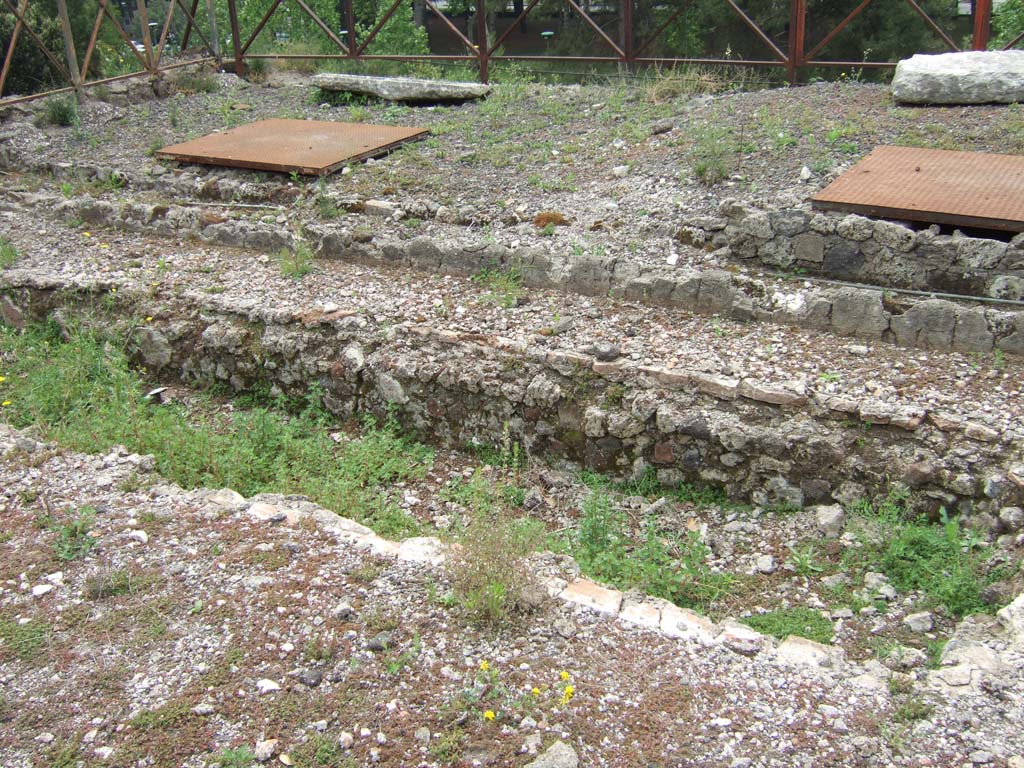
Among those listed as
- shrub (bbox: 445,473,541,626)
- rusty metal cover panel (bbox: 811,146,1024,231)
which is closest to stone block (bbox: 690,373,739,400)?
shrub (bbox: 445,473,541,626)

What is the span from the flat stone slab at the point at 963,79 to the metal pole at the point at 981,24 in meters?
0.96

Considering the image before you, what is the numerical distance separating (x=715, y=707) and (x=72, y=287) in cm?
532

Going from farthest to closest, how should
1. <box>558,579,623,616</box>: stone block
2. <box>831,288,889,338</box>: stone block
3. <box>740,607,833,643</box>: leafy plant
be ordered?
1. <box>831,288,889,338</box>: stone block
2. <box>740,607,833,643</box>: leafy plant
3. <box>558,579,623,616</box>: stone block

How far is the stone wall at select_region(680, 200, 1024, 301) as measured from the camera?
5.01 meters

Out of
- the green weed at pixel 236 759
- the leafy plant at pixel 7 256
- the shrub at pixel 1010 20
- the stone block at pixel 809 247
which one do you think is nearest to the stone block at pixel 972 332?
the stone block at pixel 809 247

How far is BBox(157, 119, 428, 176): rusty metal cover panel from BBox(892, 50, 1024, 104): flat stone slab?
431 centimetres

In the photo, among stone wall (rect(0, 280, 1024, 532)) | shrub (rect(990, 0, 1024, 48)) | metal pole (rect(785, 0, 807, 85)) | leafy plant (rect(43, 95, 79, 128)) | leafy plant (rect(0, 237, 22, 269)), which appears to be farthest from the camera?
shrub (rect(990, 0, 1024, 48))

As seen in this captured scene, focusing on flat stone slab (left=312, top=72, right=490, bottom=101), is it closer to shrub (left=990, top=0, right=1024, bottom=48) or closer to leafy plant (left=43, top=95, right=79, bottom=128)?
leafy plant (left=43, top=95, right=79, bottom=128)

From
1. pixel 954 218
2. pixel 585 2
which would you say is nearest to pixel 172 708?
pixel 954 218

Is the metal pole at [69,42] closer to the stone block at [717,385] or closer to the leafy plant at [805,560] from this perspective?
the stone block at [717,385]

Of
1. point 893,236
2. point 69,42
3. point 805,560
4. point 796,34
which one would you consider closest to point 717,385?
point 805,560

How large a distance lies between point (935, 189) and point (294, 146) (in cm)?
539

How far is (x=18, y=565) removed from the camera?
3656 millimetres

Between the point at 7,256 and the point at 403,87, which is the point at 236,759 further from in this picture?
the point at 403,87
